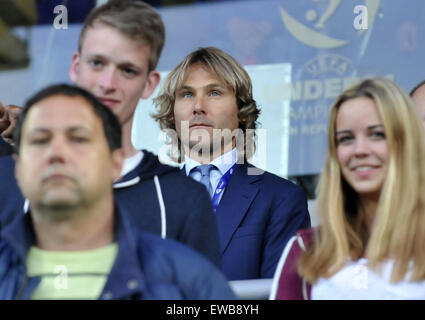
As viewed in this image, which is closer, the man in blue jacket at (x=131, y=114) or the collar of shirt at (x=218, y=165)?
the man in blue jacket at (x=131, y=114)

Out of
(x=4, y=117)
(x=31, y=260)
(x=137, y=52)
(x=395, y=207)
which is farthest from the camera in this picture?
(x=4, y=117)

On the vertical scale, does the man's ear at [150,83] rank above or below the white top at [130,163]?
above

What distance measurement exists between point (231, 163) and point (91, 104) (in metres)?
1.14

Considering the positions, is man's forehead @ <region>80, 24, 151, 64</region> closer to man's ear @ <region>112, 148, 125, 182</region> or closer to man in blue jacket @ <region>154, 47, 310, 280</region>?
man's ear @ <region>112, 148, 125, 182</region>

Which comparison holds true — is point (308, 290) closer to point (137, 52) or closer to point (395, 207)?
point (395, 207)

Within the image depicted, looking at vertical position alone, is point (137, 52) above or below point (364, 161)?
above

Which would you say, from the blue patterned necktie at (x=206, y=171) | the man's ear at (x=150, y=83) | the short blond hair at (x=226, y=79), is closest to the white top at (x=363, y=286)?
the man's ear at (x=150, y=83)

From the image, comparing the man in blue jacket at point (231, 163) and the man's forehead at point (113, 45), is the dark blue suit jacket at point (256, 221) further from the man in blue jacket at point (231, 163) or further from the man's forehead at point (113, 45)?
the man's forehead at point (113, 45)

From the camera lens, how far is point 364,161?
98.6 inches

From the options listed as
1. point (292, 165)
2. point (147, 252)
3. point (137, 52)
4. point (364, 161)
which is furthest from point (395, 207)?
point (292, 165)

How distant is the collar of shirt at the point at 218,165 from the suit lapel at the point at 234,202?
47mm

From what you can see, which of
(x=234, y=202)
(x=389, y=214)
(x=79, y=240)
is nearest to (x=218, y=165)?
(x=234, y=202)

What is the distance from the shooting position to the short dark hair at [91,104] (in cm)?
238

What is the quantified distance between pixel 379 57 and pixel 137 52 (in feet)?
7.15
